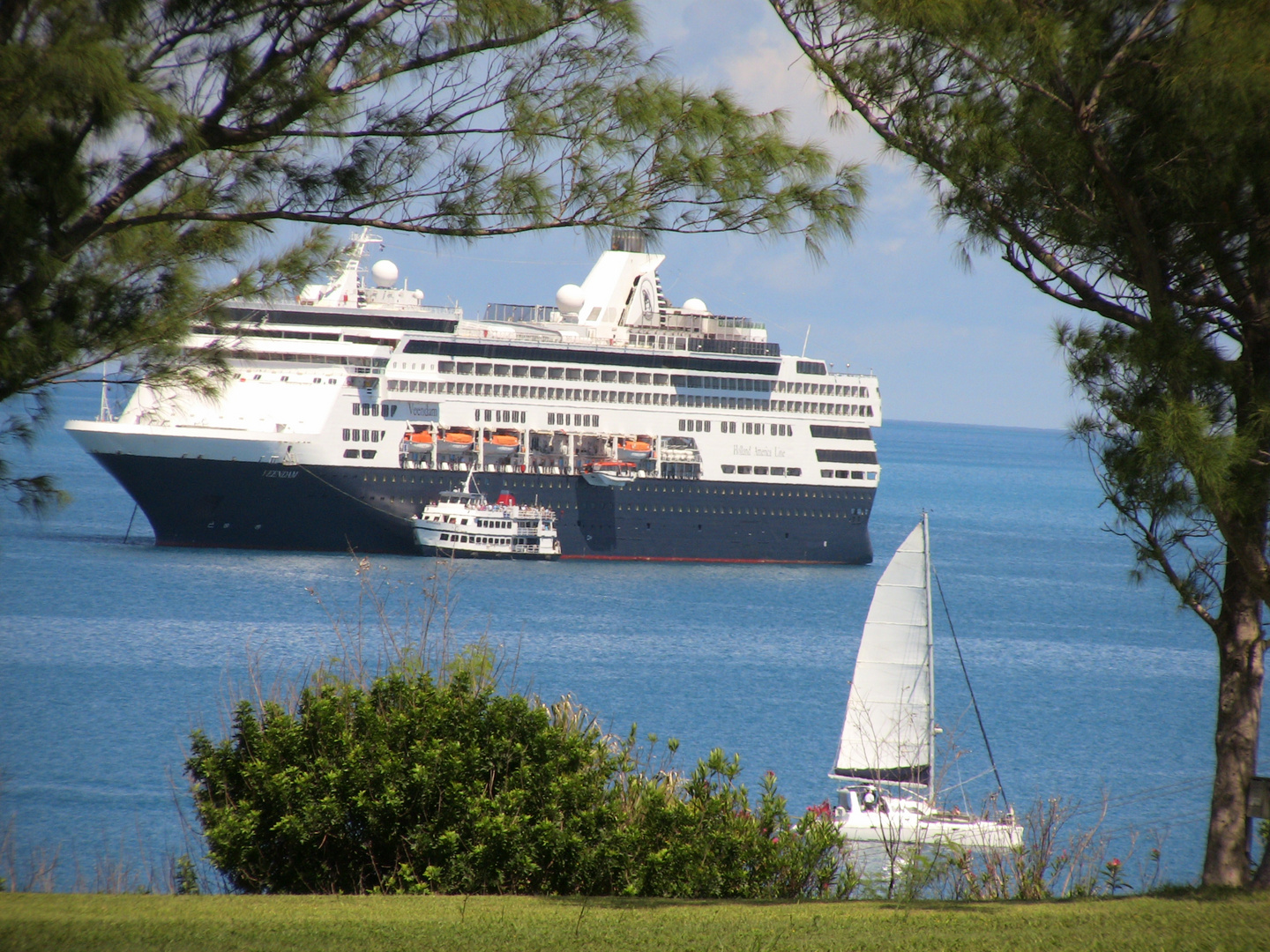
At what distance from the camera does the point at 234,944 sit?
339 centimetres

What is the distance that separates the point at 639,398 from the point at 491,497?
4.72m

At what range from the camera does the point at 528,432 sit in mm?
29984

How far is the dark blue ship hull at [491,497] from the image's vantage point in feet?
90.5

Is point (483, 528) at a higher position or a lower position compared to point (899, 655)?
higher

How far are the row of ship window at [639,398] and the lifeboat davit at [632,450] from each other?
3.65 ft

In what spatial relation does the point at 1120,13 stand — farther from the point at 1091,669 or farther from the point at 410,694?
the point at 1091,669

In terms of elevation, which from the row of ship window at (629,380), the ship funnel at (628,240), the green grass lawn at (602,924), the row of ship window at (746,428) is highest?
the row of ship window at (629,380)

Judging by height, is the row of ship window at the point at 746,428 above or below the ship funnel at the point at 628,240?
above

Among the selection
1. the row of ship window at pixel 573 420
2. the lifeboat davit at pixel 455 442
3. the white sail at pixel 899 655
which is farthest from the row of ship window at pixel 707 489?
the white sail at pixel 899 655

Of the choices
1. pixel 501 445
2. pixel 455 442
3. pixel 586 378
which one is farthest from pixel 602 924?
pixel 586 378

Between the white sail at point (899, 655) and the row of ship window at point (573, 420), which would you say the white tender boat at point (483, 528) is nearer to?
the row of ship window at point (573, 420)

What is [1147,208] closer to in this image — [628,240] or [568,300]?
[628,240]

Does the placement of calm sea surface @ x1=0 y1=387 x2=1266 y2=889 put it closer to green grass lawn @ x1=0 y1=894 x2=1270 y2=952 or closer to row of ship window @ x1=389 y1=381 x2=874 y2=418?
green grass lawn @ x1=0 y1=894 x2=1270 y2=952

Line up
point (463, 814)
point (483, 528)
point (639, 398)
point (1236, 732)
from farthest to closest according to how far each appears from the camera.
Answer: point (639, 398), point (483, 528), point (463, 814), point (1236, 732)
